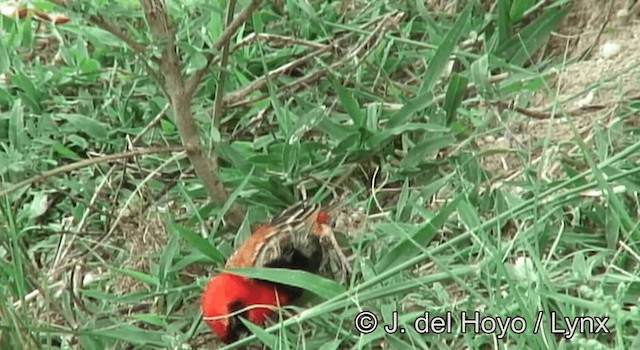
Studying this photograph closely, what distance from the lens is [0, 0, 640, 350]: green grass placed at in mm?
1782

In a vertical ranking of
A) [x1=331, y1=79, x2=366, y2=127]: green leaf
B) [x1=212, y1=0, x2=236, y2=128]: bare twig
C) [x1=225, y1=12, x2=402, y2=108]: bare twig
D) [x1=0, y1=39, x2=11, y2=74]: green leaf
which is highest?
[x1=0, y1=39, x2=11, y2=74]: green leaf

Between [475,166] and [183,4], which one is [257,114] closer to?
[183,4]

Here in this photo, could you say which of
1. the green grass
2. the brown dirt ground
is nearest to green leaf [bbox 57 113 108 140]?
the green grass

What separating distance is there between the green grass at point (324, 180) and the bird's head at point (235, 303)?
0.04 meters

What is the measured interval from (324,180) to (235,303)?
1.48ft

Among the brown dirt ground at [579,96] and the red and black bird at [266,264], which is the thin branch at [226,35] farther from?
the brown dirt ground at [579,96]

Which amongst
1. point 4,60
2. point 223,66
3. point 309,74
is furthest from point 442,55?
point 4,60

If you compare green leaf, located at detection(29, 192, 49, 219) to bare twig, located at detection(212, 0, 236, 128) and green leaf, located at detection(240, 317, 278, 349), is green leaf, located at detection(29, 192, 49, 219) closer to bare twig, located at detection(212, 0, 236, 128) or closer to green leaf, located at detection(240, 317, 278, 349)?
bare twig, located at detection(212, 0, 236, 128)

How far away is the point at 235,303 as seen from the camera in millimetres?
1869

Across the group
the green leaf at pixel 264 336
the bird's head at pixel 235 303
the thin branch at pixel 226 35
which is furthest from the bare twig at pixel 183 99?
the green leaf at pixel 264 336

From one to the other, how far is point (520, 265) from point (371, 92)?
83 cm

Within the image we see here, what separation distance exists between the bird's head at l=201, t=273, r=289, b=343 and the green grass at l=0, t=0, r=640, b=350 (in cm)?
4

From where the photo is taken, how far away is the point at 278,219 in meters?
2.08

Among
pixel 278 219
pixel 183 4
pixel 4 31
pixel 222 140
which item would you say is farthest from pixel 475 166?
pixel 4 31
